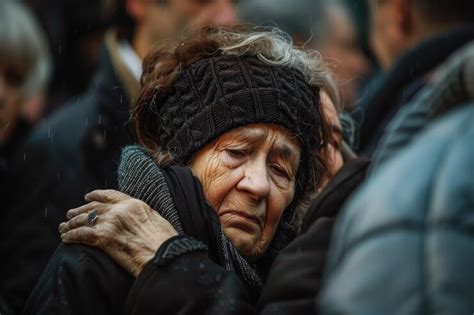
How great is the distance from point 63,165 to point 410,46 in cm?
178

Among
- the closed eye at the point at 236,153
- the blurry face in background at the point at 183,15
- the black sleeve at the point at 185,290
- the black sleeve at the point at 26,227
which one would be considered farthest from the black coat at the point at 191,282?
the blurry face in background at the point at 183,15

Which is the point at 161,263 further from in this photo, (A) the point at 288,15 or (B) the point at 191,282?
(A) the point at 288,15

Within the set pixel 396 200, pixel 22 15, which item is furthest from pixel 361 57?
pixel 396 200

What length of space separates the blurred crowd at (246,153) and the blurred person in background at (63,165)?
0.4 inches

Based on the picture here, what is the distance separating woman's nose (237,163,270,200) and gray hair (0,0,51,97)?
239 centimetres

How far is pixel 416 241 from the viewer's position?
2.15m

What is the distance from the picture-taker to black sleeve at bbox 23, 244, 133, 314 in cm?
324

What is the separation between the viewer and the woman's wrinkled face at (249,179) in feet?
12.5

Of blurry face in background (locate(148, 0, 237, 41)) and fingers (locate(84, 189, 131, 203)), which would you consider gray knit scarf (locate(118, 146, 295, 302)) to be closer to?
fingers (locate(84, 189, 131, 203))

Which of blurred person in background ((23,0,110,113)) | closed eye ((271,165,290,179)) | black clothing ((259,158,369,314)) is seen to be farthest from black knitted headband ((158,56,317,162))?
→ blurred person in background ((23,0,110,113))

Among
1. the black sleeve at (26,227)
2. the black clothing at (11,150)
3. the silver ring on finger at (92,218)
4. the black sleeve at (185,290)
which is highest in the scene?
the silver ring on finger at (92,218)

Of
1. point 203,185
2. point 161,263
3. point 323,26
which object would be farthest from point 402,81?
point 323,26

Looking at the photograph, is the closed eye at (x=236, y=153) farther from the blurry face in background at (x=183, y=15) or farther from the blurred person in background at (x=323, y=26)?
the blurred person in background at (x=323, y=26)

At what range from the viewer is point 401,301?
2131 millimetres
